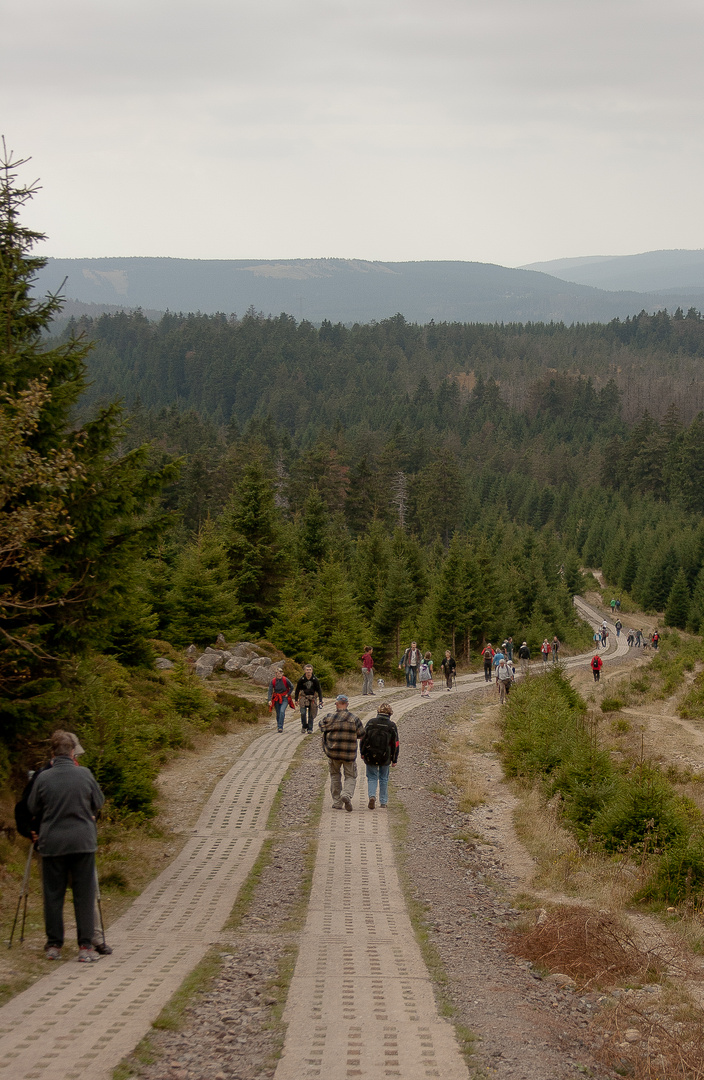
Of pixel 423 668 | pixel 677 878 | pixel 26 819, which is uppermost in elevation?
pixel 26 819

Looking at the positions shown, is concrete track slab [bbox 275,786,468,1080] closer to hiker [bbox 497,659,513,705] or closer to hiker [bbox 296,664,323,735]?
hiker [bbox 296,664,323,735]

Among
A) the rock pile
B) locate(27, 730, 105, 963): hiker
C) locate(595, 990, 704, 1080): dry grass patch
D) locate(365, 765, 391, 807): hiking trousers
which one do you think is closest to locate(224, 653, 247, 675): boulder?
the rock pile

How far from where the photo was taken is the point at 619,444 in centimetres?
13538

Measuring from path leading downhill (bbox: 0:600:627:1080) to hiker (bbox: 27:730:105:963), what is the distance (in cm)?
32

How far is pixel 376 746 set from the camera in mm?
13141

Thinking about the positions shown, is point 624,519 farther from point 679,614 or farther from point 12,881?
point 12,881

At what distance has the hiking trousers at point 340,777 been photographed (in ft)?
43.5

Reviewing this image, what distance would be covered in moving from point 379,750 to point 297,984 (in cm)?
655

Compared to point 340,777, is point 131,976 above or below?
above

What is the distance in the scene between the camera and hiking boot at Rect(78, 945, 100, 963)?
6.90 meters

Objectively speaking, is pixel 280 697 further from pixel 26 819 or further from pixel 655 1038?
pixel 655 1038

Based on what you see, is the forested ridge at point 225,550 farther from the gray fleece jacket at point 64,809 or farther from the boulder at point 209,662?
the gray fleece jacket at point 64,809

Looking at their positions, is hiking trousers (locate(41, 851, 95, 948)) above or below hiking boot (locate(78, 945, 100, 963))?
above

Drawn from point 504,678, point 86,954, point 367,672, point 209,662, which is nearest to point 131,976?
point 86,954
